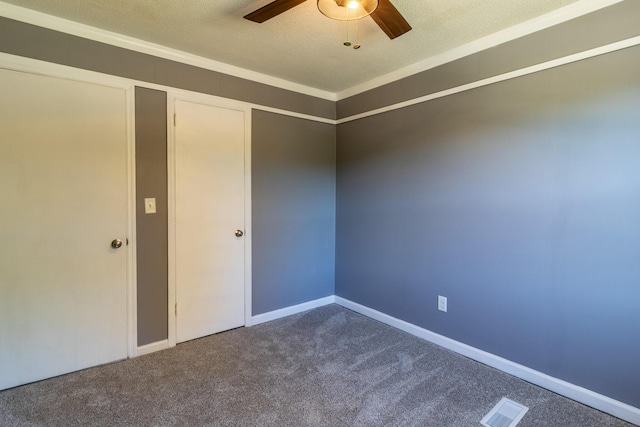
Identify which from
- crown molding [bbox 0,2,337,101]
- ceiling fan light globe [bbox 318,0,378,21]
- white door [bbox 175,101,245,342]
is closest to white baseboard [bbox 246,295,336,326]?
white door [bbox 175,101,245,342]

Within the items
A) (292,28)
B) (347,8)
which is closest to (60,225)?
(292,28)

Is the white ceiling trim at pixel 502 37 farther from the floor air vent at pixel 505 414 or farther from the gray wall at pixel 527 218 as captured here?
the floor air vent at pixel 505 414

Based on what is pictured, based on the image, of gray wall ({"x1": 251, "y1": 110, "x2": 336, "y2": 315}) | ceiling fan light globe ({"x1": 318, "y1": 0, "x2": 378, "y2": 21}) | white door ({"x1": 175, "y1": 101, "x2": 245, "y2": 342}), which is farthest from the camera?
gray wall ({"x1": 251, "y1": 110, "x2": 336, "y2": 315})

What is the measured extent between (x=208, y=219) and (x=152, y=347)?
1.12 m

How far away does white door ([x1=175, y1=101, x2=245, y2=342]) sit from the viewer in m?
2.70

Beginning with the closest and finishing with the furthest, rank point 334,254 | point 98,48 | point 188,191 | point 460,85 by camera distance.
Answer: point 98,48, point 460,85, point 188,191, point 334,254

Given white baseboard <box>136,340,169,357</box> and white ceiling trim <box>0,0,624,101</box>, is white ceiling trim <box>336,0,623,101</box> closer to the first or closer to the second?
white ceiling trim <box>0,0,624,101</box>

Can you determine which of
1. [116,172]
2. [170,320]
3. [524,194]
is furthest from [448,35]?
[170,320]

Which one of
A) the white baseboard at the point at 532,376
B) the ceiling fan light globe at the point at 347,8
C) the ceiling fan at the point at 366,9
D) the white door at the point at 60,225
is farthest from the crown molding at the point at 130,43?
the white baseboard at the point at 532,376

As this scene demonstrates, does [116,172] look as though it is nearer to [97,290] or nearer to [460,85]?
[97,290]

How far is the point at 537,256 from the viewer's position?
7.11ft

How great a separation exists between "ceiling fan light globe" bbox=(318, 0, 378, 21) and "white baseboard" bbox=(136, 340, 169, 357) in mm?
2663

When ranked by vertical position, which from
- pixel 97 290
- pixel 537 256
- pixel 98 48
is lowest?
pixel 97 290

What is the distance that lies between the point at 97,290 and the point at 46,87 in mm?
1431
